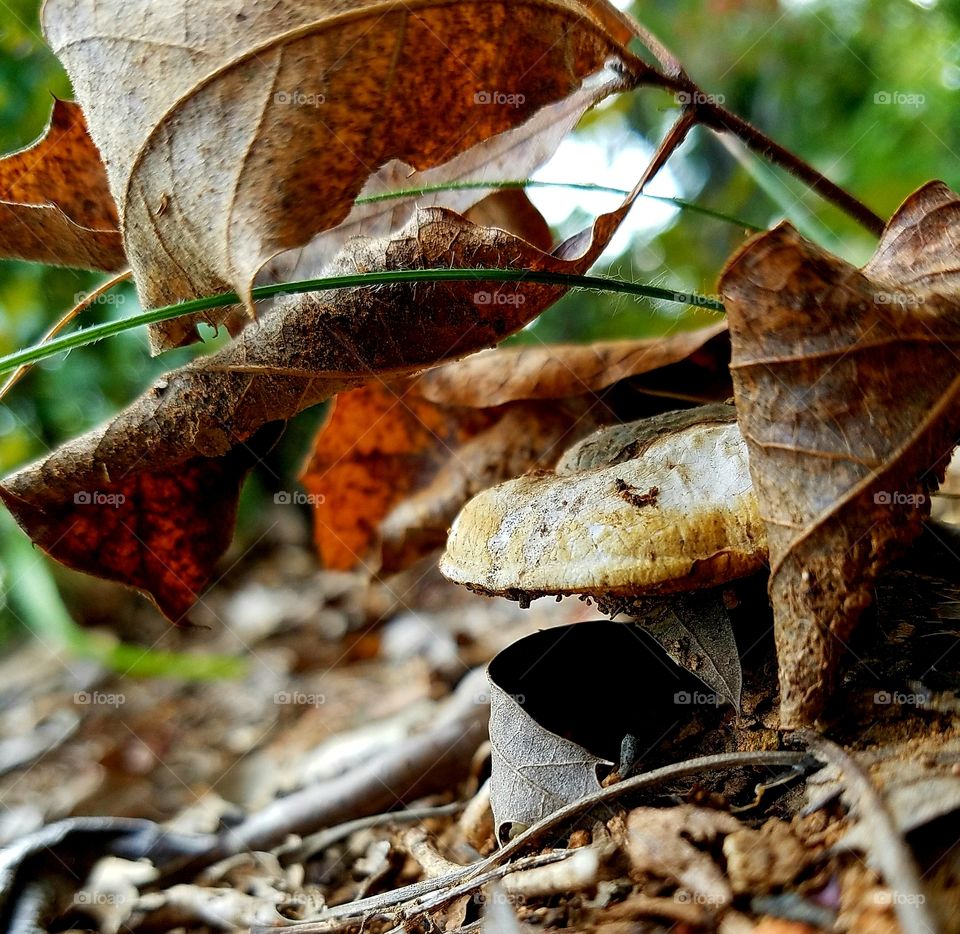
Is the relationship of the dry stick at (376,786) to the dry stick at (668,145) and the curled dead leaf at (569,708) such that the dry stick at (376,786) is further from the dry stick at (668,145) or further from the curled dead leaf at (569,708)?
the dry stick at (668,145)

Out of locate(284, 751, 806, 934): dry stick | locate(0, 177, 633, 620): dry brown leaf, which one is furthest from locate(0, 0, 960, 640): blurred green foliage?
locate(284, 751, 806, 934): dry stick

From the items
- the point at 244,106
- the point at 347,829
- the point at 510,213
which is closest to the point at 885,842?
the point at 244,106

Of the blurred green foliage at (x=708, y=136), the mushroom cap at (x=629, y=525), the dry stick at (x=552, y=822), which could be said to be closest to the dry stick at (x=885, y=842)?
the dry stick at (x=552, y=822)

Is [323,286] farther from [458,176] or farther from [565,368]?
[565,368]

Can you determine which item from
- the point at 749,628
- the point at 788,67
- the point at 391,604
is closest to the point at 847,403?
the point at 749,628

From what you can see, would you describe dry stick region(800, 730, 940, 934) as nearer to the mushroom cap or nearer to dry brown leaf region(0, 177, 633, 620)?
the mushroom cap

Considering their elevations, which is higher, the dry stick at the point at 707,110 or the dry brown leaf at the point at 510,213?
the dry stick at the point at 707,110

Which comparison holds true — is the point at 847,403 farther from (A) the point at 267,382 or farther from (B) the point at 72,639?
(B) the point at 72,639
